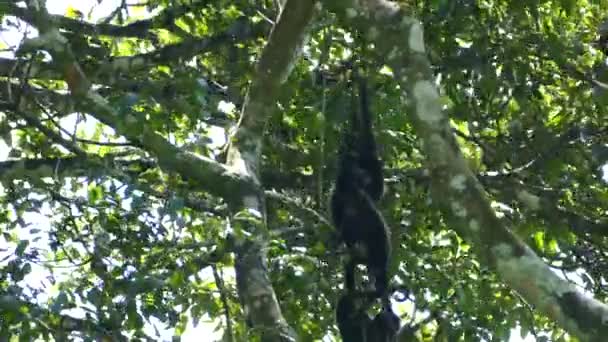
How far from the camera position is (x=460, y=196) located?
12.3ft

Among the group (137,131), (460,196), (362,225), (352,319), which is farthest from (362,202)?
(460,196)

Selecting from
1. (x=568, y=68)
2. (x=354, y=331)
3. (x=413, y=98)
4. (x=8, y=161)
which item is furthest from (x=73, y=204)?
(x=568, y=68)

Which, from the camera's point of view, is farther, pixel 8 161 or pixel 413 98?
pixel 8 161

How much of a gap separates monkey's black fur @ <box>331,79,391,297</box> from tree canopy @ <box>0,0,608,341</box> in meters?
0.14

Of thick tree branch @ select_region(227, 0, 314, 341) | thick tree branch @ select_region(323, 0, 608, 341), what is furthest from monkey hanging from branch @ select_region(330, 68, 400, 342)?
thick tree branch @ select_region(323, 0, 608, 341)

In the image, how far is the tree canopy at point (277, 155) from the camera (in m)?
4.83

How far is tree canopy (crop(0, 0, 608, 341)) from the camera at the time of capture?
4.83 m

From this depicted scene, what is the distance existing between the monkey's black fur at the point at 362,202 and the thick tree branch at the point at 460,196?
1.27 m

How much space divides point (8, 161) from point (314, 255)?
175cm

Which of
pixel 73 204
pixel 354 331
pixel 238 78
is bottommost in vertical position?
pixel 354 331

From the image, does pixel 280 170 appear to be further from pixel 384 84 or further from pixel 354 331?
pixel 354 331

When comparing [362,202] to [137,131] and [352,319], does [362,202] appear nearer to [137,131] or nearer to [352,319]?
[352,319]

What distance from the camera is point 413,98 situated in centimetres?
398

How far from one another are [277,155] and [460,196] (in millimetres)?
3009
